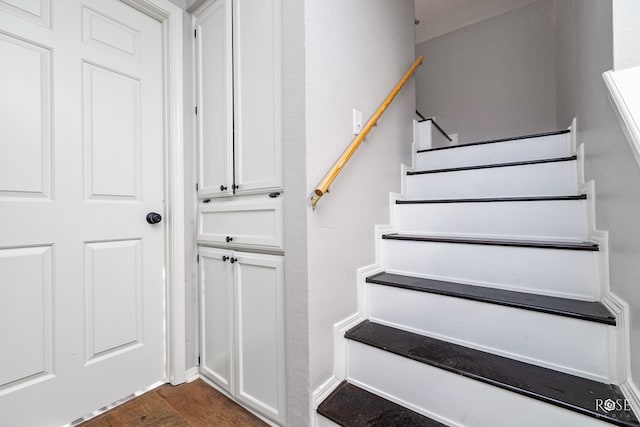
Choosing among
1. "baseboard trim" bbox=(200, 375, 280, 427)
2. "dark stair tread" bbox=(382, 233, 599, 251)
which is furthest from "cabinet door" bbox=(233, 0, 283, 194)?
"baseboard trim" bbox=(200, 375, 280, 427)

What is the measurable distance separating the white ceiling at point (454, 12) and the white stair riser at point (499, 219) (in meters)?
2.80

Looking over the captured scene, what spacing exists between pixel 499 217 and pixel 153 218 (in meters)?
1.90

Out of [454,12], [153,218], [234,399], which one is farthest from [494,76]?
[234,399]

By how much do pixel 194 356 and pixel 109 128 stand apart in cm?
134

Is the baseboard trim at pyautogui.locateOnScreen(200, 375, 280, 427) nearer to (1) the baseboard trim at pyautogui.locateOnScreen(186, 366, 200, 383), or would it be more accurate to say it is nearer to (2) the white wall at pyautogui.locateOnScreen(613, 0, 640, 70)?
(1) the baseboard trim at pyautogui.locateOnScreen(186, 366, 200, 383)

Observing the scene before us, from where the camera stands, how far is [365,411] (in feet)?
3.40

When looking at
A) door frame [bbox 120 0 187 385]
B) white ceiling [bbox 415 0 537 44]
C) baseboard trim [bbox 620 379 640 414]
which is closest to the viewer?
baseboard trim [bbox 620 379 640 414]

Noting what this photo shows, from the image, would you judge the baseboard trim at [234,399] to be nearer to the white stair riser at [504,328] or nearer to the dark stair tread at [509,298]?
the white stair riser at [504,328]

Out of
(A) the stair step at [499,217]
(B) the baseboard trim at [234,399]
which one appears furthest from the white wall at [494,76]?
(B) the baseboard trim at [234,399]

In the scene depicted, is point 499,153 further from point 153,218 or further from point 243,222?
point 153,218

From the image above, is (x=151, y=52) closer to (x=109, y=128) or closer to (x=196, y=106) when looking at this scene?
(x=196, y=106)

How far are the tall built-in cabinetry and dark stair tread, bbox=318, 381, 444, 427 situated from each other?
0.78ft

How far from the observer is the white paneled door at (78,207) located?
3.50 ft

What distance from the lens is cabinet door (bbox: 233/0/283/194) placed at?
1157mm
